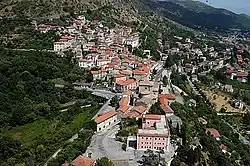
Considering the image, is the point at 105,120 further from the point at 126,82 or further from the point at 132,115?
the point at 126,82

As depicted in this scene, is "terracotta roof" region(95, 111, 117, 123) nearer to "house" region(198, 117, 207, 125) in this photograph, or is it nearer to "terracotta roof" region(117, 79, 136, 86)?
"terracotta roof" region(117, 79, 136, 86)

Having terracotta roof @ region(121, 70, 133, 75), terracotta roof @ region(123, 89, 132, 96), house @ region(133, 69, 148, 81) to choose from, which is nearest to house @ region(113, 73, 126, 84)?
terracotta roof @ region(121, 70, 133, 75)

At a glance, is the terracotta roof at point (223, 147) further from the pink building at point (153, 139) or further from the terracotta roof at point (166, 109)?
the pink building at point (153, 139)

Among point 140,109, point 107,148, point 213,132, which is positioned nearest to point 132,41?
point 213,132

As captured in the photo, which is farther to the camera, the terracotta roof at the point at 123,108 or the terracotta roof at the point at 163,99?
the terracotta roof at the point at 163,99

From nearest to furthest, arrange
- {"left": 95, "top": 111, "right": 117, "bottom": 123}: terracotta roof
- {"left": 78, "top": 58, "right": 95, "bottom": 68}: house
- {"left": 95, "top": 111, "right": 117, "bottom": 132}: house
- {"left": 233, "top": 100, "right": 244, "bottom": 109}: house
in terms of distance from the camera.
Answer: {"left": 95, "top": 111, "right": 117, "bottom": 132}: house, {"left": 95, "top": 111, "right": 117, "bottom": 123}: terracotta roof, {"left": 78, "top": 58, "right": 95, "bottom": 68}: house, {"left": 233, "top": 100, "right": 244, "bottom": 109}: house

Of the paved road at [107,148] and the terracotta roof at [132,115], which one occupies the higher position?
the terracotta roof at [132,115]

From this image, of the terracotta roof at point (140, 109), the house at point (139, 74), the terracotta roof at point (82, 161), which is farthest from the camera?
the house at point (139, 74)

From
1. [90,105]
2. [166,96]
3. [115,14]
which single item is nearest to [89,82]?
[90,105]

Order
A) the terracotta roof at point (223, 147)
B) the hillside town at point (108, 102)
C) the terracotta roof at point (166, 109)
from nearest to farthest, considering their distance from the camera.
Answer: the hillside town at point (108, 102), the terracotta roof at point (166, 109), the terracotta roof at point (223, 147)

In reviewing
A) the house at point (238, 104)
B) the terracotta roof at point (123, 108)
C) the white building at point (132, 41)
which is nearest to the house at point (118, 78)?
the terracotta roof at point (123, 108)
